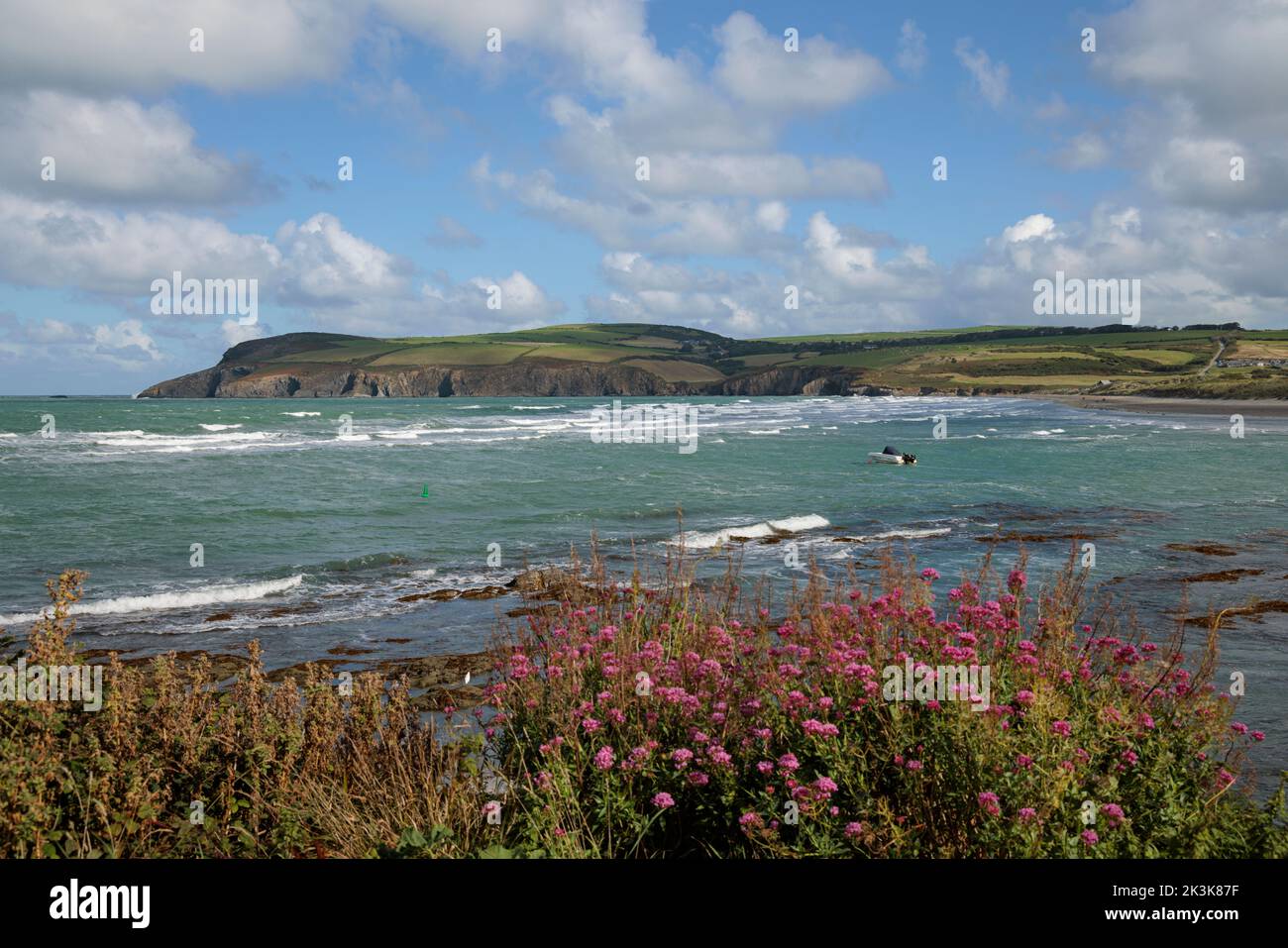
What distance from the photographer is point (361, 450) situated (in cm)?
5238

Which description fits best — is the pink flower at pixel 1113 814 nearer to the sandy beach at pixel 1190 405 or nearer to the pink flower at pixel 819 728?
the pink flower at pixel 819 728

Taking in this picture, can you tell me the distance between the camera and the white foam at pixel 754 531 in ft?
68.6

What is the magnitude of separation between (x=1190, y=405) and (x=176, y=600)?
101 meters

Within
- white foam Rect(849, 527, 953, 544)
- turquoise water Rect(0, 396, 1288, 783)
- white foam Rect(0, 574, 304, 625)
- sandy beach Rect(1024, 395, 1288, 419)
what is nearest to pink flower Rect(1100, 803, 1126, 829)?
turquoise water Rect(0, 396, 1288, 783)

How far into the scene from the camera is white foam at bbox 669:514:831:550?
20906mm

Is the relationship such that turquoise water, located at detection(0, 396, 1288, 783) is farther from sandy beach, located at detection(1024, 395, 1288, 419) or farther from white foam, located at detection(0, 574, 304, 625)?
sandy beach, located at detection(1024, 395, 1288, 419)

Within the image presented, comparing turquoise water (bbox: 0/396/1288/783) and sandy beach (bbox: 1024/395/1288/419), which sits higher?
sandy beach (bbox: 1024/395/1288/419)

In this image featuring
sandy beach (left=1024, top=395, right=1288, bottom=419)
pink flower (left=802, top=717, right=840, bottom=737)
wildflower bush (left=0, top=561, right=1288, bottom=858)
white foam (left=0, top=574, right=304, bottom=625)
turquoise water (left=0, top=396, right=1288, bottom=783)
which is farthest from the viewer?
sandy beach (left=1024, top=395, right=1288, bottom=419)

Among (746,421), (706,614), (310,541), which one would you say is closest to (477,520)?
(310,541)

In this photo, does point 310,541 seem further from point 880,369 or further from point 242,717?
point 880,369

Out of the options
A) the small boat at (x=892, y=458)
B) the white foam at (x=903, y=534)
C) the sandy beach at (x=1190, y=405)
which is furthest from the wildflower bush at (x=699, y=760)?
the sandy beach at (x=1190, y=405)

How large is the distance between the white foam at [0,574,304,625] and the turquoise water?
0.18ft

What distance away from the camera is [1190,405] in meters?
93.6

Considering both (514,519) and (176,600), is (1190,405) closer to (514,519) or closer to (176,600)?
(514,519)
